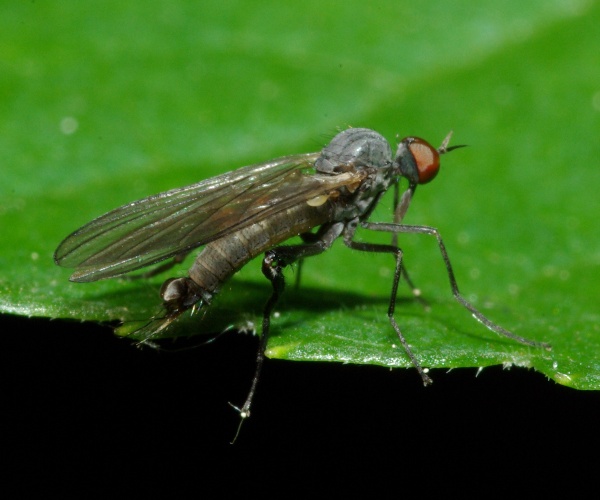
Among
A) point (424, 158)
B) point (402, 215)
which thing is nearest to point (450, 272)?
point (402, 215)

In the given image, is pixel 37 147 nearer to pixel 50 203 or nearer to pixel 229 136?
pixel 50 203

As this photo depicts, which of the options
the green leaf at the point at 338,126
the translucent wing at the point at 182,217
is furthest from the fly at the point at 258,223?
the green leaf at the point at 338,126

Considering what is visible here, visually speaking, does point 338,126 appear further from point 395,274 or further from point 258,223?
point 395,274

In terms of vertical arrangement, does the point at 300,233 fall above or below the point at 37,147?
below

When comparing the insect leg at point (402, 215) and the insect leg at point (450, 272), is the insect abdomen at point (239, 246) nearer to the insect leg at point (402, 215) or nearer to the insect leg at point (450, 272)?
the insect leg at point (450, 272)

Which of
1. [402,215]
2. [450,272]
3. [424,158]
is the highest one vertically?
[424,158]

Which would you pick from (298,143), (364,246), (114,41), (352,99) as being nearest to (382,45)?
(352,99)

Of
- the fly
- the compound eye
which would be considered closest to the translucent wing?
the fly
